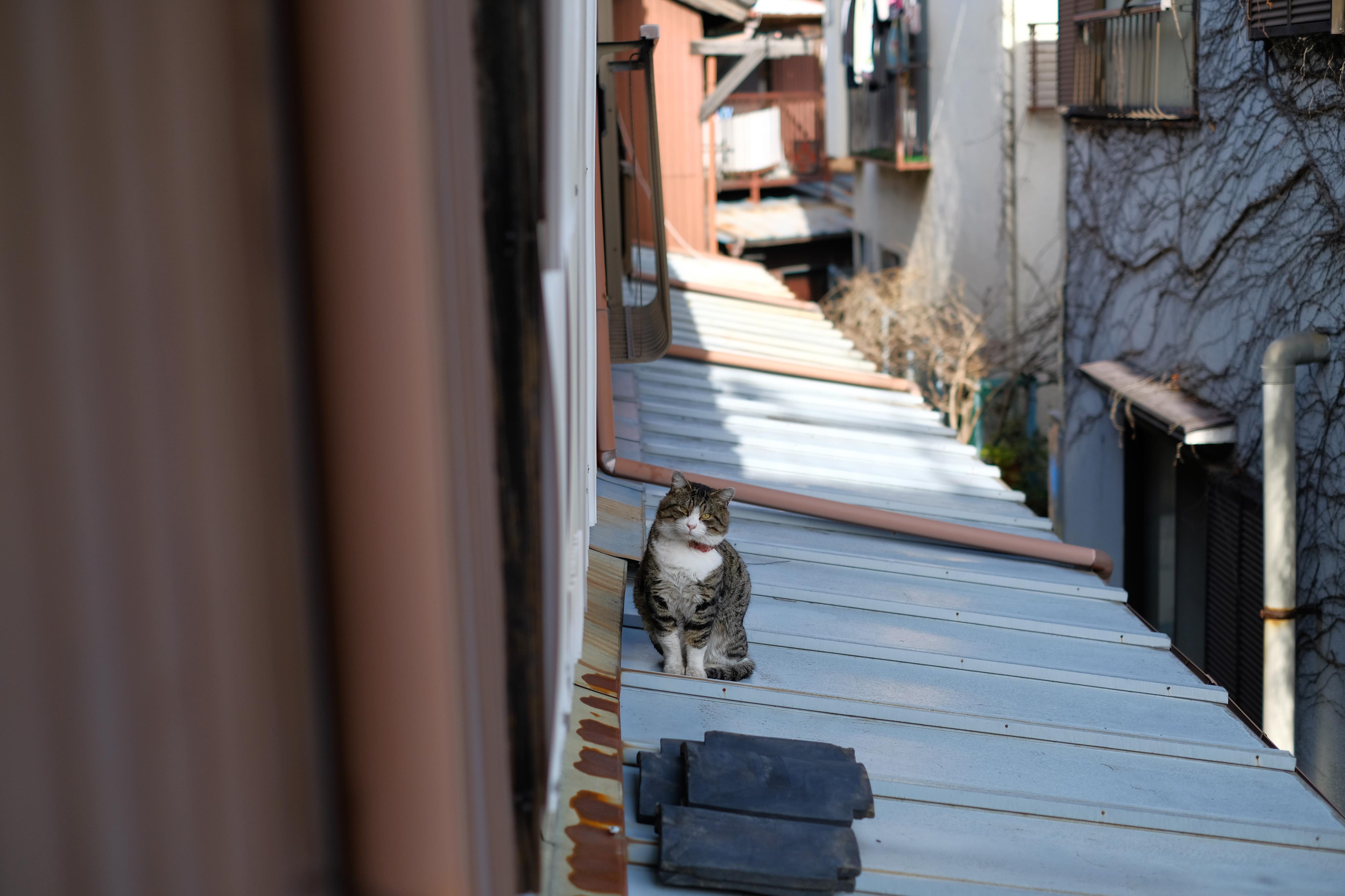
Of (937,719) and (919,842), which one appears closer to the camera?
(919,842)

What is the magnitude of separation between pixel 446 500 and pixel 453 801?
221 mm

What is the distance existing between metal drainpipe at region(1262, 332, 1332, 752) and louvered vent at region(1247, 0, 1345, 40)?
1302 millimetres

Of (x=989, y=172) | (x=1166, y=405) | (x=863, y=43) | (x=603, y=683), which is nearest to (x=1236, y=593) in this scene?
(x=1166, y=405)

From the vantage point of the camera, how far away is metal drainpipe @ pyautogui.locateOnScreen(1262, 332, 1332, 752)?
→ 15.7 feet

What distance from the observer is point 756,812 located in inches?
74.4

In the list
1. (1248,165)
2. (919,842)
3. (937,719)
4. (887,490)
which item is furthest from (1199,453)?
(919,842)

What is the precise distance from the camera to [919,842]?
6.75 feet

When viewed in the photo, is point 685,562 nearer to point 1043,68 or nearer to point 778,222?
point 1043,68

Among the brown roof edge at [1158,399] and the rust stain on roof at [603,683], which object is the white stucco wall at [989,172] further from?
the rust stain on roof at [603,683]

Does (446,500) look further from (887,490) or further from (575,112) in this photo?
(887,490)

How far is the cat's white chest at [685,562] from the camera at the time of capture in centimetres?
280

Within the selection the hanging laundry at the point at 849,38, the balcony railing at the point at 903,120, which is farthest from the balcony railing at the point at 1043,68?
the hanging laundry at the point at 849,38

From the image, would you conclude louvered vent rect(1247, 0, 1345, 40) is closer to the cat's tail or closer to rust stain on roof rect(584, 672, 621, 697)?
the cat's tail

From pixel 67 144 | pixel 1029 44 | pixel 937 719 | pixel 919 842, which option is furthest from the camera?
pixel 1029 44
